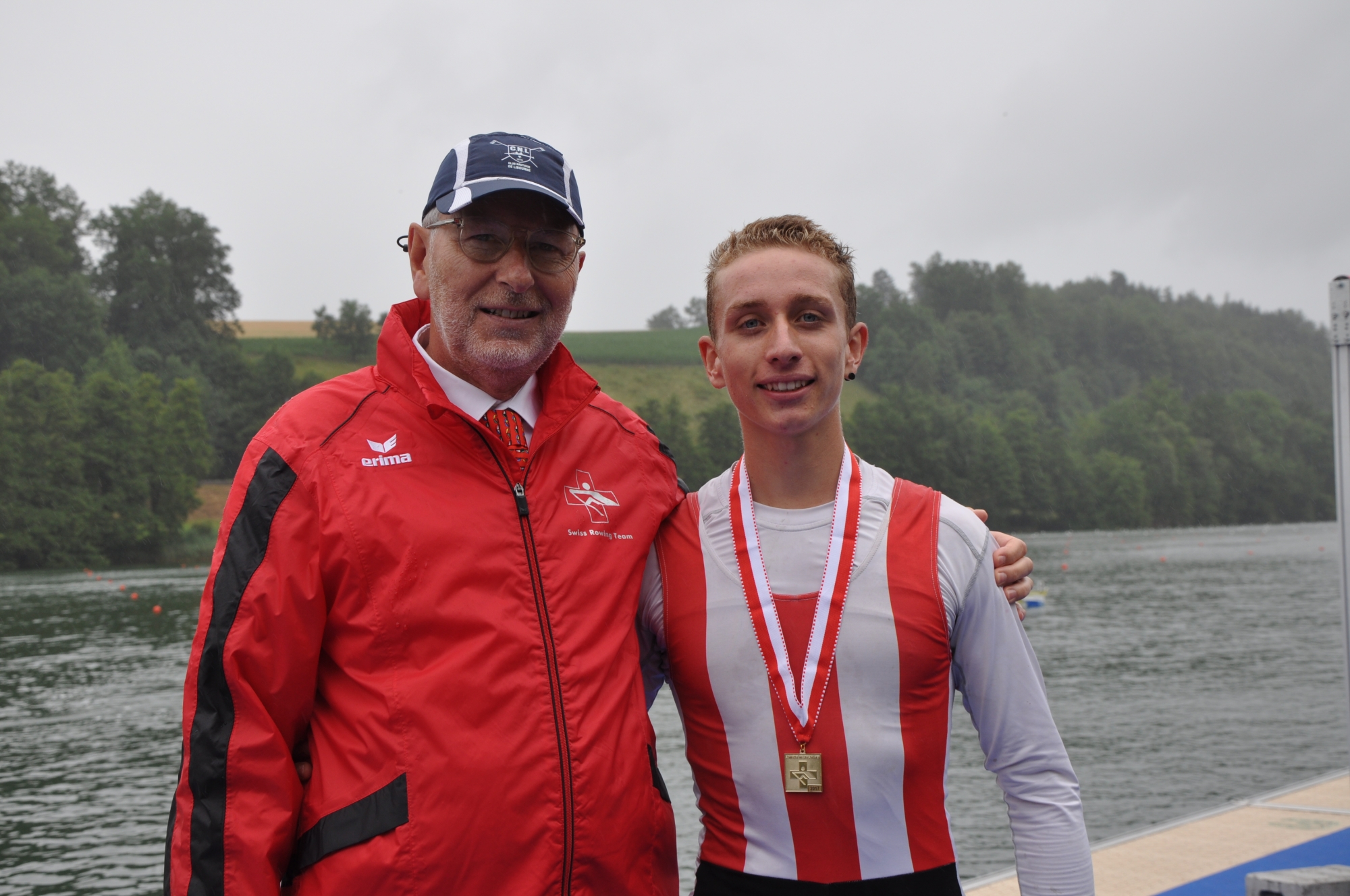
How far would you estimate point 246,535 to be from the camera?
1903mm

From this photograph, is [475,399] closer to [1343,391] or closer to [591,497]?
[591,497]

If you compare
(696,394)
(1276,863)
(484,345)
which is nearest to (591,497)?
(484,345)

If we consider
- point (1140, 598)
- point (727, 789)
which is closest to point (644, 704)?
point (727, 789)

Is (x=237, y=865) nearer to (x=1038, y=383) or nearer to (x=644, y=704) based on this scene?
(x=644, y=704)

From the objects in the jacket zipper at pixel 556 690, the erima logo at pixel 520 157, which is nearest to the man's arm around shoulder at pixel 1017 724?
the jacket zipper at pixel 556 690

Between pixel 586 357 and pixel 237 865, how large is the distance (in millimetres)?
83974

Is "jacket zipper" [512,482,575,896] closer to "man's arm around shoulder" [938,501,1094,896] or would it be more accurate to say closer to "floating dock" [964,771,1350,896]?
"man's arm around shoulder" [938,501,1094,896]

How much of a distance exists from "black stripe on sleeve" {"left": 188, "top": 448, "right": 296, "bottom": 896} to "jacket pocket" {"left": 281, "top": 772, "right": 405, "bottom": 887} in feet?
0.55

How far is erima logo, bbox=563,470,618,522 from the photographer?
2262 millimetres

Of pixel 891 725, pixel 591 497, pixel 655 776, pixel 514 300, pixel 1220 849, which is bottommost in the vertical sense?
pixel 1220 849

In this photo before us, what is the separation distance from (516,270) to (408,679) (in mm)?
903

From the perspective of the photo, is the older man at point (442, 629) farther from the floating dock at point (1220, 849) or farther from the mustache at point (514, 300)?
the floating dock at point (1220, 849)

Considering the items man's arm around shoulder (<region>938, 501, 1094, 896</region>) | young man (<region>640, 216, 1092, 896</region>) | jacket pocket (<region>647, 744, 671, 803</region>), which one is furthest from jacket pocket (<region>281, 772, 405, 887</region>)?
man's arm around shoulder (<region>938, 501, 1094, 896</region>)

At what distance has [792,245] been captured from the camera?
2.29 m
